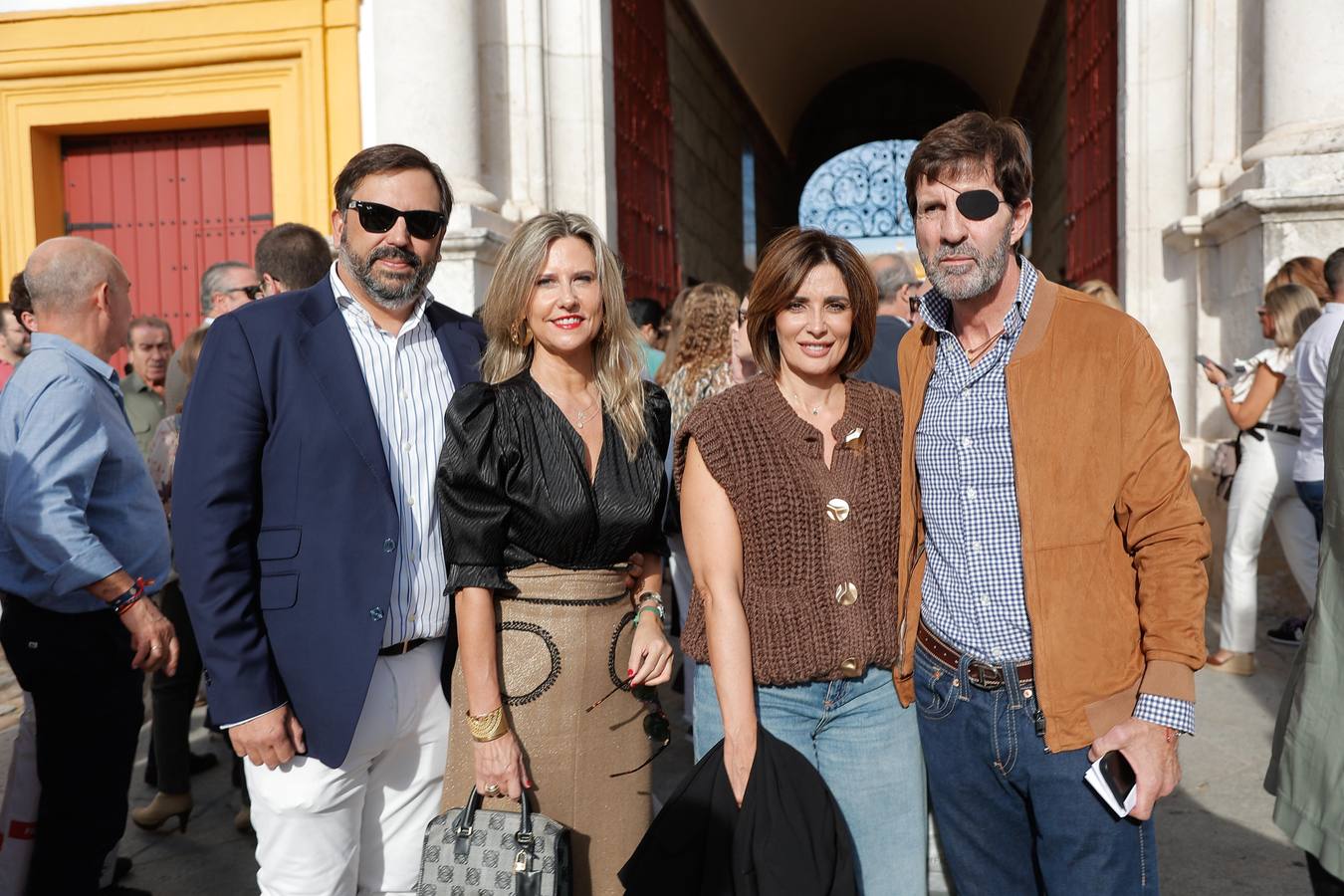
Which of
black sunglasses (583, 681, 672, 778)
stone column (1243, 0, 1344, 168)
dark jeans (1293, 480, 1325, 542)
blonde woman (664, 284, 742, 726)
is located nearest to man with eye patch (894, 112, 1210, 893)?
black sunglasses (583, 681, 672, 778)

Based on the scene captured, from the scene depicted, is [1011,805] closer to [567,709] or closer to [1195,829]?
[567,709]

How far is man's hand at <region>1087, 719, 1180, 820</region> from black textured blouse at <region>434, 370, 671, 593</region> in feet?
3.43

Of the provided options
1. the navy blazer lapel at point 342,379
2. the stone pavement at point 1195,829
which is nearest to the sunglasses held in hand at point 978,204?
the navy blazer lapel at point 342,379

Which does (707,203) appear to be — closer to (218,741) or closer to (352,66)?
(352,66)

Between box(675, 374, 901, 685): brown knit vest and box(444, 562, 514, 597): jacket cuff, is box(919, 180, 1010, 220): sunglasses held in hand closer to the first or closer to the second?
box(675, 374, 901, 685): brown knit vest

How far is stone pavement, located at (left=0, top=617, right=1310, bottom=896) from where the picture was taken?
11.1ft

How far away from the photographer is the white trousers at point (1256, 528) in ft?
17.1

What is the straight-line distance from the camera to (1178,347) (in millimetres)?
7375

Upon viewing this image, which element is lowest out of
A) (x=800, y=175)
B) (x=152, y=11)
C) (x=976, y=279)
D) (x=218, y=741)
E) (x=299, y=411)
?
(x=218, y=741)

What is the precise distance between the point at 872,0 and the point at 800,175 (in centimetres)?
706

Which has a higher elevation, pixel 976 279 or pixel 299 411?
pixel 976 279

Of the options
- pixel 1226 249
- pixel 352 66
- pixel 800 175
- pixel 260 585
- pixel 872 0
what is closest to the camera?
pixel 260 585

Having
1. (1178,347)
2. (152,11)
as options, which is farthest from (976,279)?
(152,11)

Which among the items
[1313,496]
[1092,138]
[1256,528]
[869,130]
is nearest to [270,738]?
[1313,496]
